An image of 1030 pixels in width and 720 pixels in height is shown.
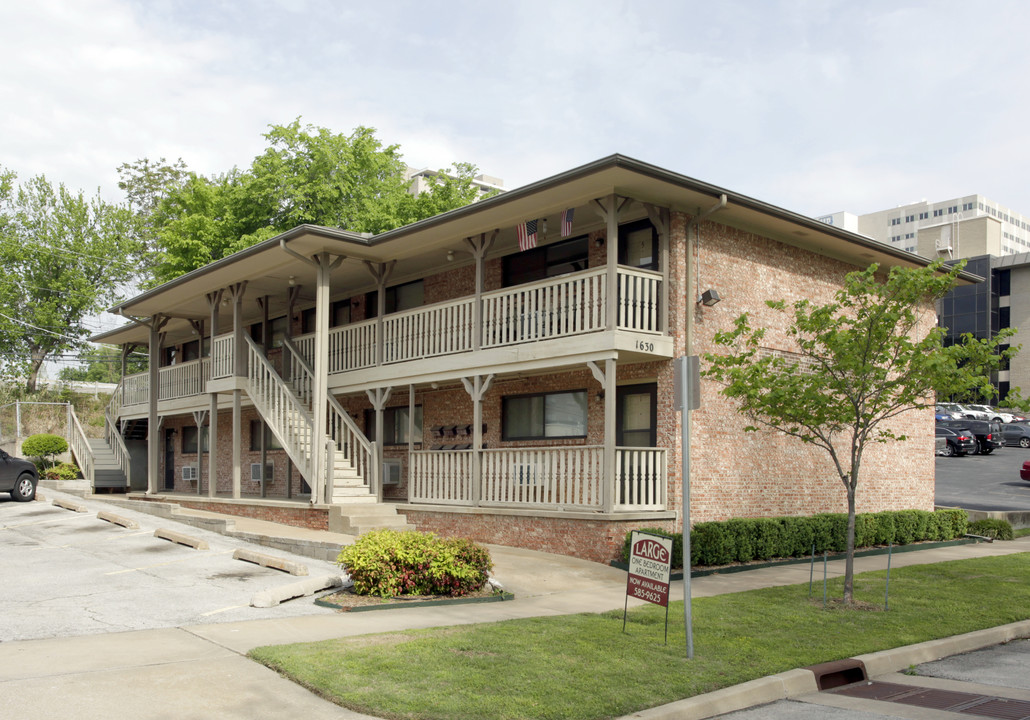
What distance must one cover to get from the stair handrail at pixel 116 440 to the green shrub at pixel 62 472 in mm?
1390

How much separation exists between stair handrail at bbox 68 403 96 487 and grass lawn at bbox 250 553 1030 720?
904 inches

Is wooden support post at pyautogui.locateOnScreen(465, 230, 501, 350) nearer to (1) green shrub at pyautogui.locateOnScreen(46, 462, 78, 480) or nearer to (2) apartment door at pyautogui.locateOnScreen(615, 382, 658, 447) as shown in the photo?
(2) apartment door at pyautogui.locateOnScreen(615, 382, 658, 447)

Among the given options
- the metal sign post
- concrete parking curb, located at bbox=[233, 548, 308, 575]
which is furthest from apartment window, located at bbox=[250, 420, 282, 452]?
the metal sign post

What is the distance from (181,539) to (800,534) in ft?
35.0

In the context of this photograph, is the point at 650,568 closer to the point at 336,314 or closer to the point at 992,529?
the point at 992,529

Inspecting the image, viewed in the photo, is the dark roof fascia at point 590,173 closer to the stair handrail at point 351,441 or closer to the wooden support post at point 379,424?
the wooden support post at point 379,424

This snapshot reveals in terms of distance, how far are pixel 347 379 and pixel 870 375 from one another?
38.4ft

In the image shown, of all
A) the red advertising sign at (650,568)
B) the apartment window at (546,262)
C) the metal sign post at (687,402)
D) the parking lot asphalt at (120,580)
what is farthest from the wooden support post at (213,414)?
the metal sign post at (687,402)

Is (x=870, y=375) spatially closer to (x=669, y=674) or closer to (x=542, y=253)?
(x=669, y=674)

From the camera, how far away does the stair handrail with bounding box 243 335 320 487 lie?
19438 millimetres

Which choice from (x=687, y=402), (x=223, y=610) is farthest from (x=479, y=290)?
(x=687, y=402)

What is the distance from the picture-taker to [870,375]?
1194 centimetres

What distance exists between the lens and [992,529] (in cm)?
2083

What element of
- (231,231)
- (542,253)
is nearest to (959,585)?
(542,253)
